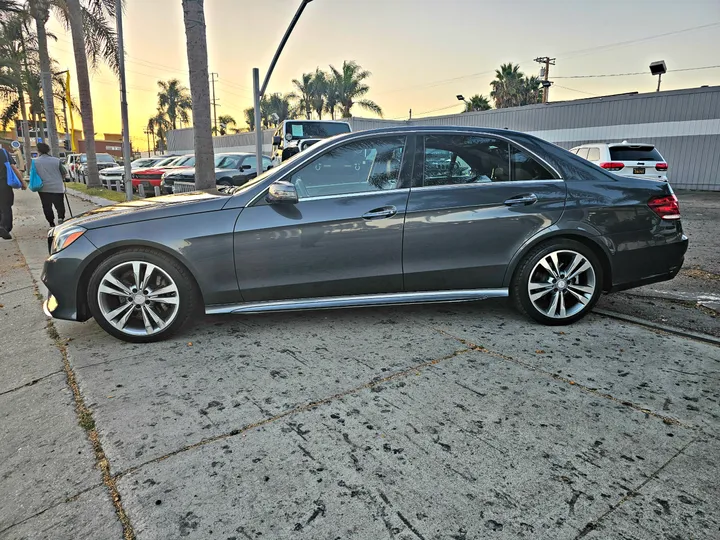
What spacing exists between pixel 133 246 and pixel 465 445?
2.74 meters

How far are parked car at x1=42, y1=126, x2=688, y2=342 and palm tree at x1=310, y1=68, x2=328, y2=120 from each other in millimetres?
38235

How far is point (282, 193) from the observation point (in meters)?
3.52

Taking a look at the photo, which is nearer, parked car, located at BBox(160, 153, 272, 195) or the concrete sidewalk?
the concrete sidewalk

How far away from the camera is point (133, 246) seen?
11.7 feet

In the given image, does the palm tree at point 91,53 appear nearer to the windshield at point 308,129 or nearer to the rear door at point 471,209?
the windshield at point 308,129

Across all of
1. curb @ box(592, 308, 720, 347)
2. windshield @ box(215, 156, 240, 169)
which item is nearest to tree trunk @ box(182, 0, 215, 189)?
windshield @ box(215, 156, 240, 169)

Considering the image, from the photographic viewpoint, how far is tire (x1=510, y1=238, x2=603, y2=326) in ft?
12.6

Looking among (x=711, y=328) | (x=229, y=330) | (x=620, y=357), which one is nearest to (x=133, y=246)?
(x=229, y=330)

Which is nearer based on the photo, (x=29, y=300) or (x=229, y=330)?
(x=229, y=330)

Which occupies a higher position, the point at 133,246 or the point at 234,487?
the point at 133,246

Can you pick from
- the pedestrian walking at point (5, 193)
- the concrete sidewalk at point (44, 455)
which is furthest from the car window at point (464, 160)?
the pedestrian walking at point (5, 193)

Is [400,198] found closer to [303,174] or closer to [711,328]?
[303,174]

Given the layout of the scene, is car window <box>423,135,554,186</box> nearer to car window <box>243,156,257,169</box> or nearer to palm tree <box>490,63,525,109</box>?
car window <box>243,156,257,169</box>

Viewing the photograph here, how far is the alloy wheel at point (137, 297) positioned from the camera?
139 inches
